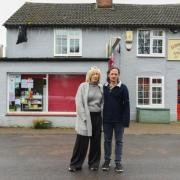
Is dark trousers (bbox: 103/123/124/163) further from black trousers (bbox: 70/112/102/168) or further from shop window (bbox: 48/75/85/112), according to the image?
shop window (bbox: 48/75/85/112)

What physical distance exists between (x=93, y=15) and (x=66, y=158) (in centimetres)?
1623

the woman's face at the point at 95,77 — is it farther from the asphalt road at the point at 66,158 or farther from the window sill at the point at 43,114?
the window sill at the point at 43,114

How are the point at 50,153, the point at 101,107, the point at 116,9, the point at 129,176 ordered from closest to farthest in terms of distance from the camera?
the point at 129,176, the point at 101,107, the point at 50,153, the point at 116,9

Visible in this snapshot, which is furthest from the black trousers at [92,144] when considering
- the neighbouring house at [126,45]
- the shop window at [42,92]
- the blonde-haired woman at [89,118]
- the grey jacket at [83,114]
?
the neighbouring house at [126,45]

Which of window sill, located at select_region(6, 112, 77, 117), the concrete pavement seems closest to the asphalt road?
the concrete pavement

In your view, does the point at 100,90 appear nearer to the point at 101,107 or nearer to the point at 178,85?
the point at 101,107

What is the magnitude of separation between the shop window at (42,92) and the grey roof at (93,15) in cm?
555

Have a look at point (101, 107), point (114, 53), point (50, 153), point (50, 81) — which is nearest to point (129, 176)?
point (101, 107)

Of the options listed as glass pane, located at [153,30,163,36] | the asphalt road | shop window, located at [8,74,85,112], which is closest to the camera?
the asphalt road

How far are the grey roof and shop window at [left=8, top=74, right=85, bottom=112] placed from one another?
5.55 metres

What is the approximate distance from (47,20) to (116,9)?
441 centimetres

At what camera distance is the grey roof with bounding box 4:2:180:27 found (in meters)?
24.6

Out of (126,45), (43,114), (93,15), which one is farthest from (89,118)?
(93,15)

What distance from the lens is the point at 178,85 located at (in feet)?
81.8
